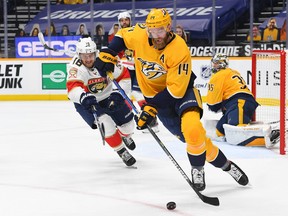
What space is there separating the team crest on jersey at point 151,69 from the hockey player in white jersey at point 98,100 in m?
0.77

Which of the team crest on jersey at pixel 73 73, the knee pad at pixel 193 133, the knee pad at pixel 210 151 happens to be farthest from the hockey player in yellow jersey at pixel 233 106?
the knee pad at pixel 193 133

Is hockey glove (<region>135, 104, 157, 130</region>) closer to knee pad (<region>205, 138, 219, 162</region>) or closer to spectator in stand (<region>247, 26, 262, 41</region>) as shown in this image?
knee pad (<region>205, 138, 219, 162</region>)

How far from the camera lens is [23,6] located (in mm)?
11875

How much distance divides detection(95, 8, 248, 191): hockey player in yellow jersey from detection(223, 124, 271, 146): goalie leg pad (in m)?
1.59

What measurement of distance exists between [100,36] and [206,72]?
1.71 meters

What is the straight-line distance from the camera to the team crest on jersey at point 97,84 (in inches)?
193

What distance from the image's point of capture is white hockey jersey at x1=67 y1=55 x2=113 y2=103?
468 centimetres

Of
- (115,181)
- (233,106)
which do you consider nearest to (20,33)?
(233,106)

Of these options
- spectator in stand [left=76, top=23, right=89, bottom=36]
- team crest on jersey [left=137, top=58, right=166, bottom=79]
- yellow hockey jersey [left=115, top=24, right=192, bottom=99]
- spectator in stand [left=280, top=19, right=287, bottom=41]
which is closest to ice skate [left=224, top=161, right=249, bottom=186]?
yellow hockey jersey [left=115, top=24, right=192, bottom=99]

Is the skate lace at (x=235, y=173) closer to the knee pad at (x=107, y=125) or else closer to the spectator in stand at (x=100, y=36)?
the knee pad at (x=107, y=125)

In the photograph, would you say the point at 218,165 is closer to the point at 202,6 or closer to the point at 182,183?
the point at 182,183

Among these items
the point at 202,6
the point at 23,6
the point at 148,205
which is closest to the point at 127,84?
the point at 148,205

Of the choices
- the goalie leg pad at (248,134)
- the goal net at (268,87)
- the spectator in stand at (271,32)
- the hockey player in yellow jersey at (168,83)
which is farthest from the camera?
the spectator in stand at (271,32)

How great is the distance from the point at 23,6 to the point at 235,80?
686cm
